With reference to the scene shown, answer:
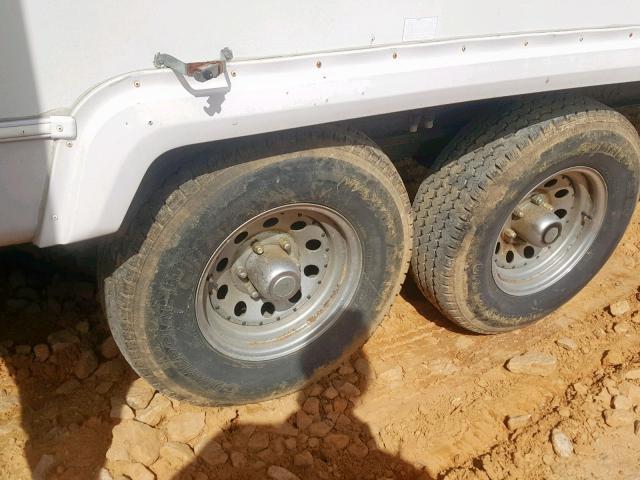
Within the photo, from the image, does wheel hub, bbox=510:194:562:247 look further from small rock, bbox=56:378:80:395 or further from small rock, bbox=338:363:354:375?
small rock, bbox=56:378:80:395

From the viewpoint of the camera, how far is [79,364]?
2.69m

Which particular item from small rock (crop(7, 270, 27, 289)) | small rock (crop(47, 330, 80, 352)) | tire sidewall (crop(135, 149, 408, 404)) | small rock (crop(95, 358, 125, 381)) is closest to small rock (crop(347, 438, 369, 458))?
tire sidewall (crop(135, 149, 408, 404))

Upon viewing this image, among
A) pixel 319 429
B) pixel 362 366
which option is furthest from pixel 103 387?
pixel 362 366

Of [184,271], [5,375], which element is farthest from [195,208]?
[5,375]

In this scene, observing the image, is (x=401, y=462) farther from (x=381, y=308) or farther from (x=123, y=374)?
(x=123, y=374)

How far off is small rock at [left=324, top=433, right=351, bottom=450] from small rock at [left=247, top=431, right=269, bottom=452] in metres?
0.25

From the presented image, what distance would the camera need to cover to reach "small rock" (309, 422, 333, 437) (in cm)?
260

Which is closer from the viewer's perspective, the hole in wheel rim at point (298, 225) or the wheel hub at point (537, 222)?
the hole in wheel rim at point (298, 225)

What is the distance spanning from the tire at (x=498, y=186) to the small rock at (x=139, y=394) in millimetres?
1276

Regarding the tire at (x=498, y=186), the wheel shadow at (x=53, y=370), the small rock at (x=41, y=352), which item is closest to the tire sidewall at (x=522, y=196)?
the tire at (x=498, y=186)

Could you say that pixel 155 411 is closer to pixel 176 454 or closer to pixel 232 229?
pixel 176 454

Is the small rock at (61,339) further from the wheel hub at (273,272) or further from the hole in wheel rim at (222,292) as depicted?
the wheel hub at (273,272)

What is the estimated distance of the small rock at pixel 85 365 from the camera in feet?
8.78

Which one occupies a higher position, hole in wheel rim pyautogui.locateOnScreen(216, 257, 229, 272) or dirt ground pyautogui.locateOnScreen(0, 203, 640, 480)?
hole in wheel rim pyautogui.locateOnScreen(216, 257, 229, 272)
